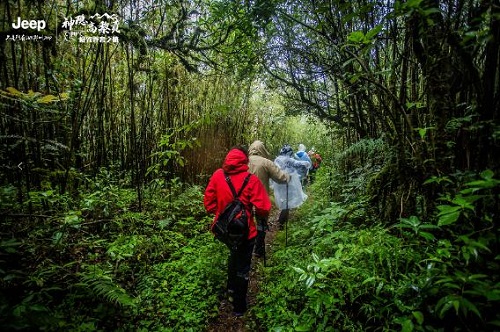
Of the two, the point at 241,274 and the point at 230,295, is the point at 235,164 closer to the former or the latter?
the point at 241,274

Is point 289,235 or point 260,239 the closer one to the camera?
point 260,239

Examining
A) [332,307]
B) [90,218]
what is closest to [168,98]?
[90,218]

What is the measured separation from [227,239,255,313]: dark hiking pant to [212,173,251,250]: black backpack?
4.5 inches

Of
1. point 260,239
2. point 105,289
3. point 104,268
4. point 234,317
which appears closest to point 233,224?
point 234,317

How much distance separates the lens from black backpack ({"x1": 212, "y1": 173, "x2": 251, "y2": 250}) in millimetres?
2688

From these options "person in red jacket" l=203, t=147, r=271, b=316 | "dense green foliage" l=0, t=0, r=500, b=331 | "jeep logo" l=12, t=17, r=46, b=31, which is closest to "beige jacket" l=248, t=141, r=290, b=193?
"dense green foliage" l=0, t=0, r=500, b=331

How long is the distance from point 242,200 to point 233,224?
0.89 feet

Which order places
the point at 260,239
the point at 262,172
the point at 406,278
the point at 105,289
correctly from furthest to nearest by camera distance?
the point at 262,172 → the point at 260,239 → the point at 105,289 → the point at 406,278

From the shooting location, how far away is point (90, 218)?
3271 millimetres

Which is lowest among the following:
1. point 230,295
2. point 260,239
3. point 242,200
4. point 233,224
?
point 230,295

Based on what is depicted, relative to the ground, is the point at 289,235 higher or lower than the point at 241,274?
lower

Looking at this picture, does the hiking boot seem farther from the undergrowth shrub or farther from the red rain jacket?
the red rain jacket

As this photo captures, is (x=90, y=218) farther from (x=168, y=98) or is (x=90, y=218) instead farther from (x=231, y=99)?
(x=231, y=99)

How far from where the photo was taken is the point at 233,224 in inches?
105
